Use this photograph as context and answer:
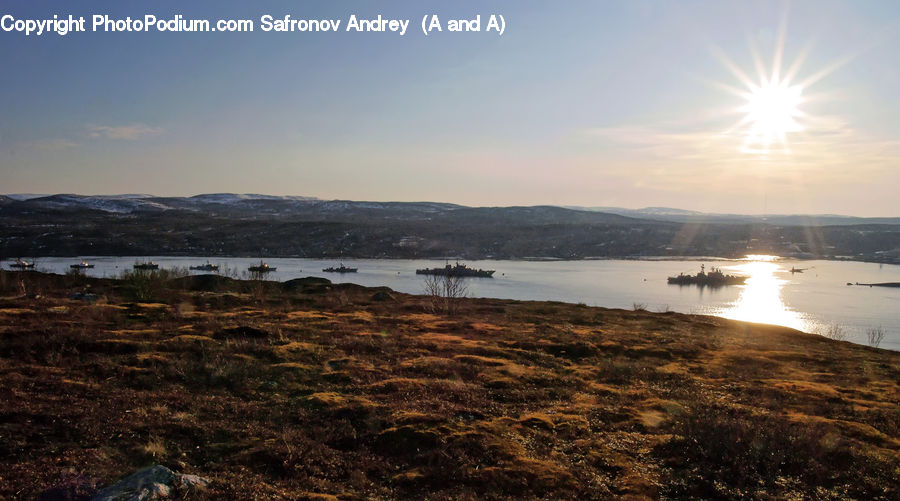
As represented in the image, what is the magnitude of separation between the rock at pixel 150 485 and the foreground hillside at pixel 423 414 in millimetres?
472

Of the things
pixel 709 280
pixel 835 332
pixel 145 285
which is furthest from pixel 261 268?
pixel 835 332

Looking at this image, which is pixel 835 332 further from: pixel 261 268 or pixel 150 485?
pixel 261 268

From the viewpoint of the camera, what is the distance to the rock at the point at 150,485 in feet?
25.0

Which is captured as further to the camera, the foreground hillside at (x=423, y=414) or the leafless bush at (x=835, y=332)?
the leafless bush at (x=835, y=332)

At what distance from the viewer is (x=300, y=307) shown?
37625mm

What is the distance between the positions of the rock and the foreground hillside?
472mm

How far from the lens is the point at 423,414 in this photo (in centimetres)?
1262

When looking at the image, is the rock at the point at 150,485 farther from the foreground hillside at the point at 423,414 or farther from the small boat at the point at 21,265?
the small boat at the point at 21,265

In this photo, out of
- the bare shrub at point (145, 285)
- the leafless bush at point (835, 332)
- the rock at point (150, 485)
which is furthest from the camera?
the leafless bush at point (835, 332)

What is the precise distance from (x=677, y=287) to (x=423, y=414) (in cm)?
10281

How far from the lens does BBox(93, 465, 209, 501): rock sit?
7605 mm

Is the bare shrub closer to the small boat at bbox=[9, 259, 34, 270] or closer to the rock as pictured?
the small boat at bbox=[9, 259, 34, 270]

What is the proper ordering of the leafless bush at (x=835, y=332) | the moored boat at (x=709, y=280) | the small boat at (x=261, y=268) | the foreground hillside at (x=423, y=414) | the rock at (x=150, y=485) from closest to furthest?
the rock at (x=150, y=485), the foreground hillside at (x=423, y=414), the leafless bush at (x=835, y=332), the small boat at (x=261, y=268), the moored boat at (x=709, y=280)

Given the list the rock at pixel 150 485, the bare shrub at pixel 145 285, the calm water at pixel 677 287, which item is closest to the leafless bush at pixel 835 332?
the calm water at pixel 677 287
